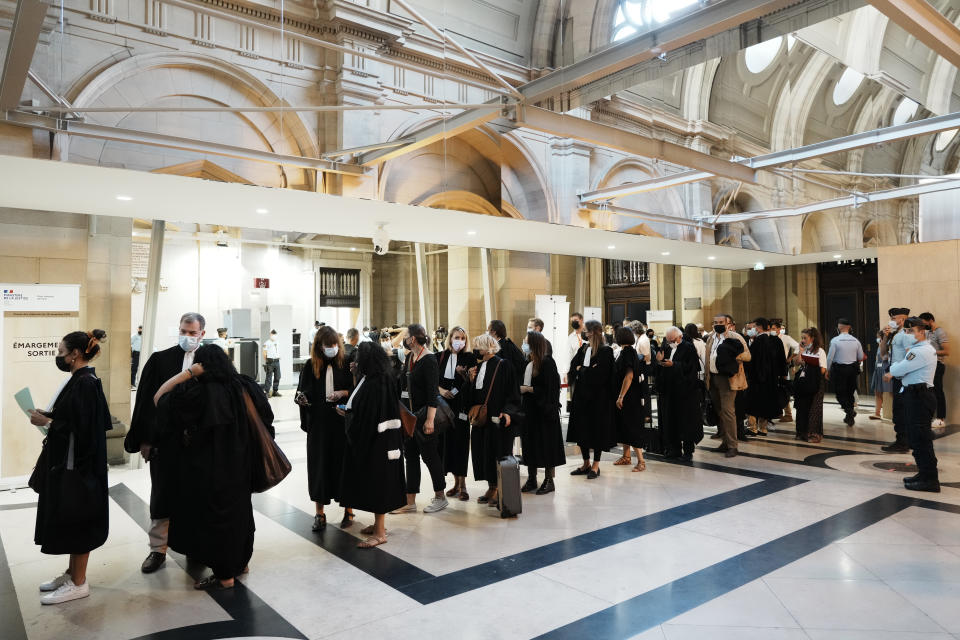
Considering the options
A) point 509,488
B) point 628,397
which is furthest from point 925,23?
point 509,488

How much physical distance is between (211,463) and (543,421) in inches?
110

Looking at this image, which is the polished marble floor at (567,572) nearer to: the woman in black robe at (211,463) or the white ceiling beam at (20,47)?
the woman in black robe at (211,463)

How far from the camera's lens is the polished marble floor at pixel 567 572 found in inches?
118

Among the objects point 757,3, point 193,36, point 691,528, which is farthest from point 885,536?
point 193,36

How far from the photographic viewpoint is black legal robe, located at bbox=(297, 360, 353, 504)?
4.48 meters

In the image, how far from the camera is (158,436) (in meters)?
3.63

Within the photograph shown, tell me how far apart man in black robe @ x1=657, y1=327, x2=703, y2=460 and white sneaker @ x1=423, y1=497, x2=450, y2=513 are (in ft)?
10.1

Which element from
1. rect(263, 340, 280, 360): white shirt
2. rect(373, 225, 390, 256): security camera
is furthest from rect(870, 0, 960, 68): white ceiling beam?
rect(263, 340, 280, 360): white shirt

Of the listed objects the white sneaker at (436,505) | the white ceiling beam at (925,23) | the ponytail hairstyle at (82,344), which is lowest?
the white sneaker at (436,505)

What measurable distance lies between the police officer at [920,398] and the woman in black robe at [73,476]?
6120 mm

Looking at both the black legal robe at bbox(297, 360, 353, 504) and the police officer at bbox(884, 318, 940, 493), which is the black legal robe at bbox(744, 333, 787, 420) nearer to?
the police officer at bbox(884, 318, 940, 493)

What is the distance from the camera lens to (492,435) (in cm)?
501

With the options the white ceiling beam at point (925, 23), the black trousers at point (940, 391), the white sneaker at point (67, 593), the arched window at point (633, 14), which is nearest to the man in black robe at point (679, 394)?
the white ceiling beam at point (925, 23)

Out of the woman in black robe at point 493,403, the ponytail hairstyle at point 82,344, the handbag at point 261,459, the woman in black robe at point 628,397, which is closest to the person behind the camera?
the ponytail hairstyle at point 82,344
